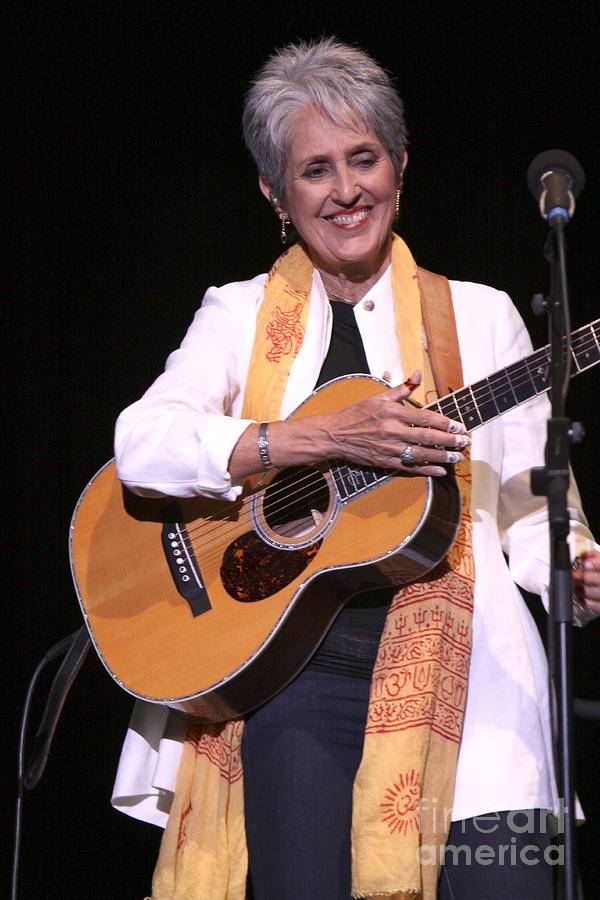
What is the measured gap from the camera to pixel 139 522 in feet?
8.02

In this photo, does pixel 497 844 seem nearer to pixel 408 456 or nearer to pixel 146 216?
pixel 408 456

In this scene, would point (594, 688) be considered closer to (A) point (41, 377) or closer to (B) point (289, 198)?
(B) point (289, 198)

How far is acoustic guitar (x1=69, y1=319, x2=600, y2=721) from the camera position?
2160mm

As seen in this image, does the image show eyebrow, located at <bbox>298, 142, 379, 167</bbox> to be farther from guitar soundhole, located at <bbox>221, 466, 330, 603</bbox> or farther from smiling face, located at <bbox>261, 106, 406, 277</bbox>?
guitar soundhole, located at <bbox>221, 466, 330, 603</bbox>

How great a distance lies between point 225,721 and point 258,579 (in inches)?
11.7

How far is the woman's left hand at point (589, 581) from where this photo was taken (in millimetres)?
2146

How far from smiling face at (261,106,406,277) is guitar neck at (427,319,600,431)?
1.55 ft

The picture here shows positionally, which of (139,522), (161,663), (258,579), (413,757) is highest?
(139,522)

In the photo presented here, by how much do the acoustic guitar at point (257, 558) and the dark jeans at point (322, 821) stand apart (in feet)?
0.28

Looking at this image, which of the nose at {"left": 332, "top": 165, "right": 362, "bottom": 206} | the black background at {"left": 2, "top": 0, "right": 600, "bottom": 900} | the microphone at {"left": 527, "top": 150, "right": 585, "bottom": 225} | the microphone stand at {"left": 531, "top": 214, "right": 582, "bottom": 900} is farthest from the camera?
the black background at {"left": 2, "top": 0, "right": 600, "bottom": 900}

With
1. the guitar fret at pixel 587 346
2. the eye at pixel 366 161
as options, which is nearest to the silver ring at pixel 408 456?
the guitar fret at pixel 587 346

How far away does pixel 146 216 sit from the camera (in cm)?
353

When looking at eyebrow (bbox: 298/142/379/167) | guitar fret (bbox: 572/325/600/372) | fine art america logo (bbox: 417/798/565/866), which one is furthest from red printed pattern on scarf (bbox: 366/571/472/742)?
eyebrow (bbox: 298/142/379/167)

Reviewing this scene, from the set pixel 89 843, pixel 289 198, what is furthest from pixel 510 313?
pixel 89 843
